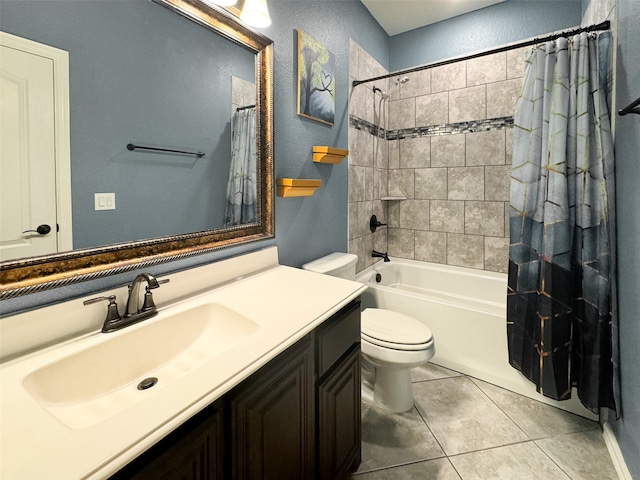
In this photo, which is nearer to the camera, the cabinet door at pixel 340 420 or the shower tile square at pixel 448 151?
the cabinet door at pixel 340 420

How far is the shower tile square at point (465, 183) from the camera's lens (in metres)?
2.67

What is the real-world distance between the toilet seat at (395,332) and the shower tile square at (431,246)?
3.93 feet

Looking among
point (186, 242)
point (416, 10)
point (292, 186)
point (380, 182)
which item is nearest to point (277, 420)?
point (186, 242)

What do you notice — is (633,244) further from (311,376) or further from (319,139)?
(319,139)

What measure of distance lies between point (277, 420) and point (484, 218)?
7.97 feet

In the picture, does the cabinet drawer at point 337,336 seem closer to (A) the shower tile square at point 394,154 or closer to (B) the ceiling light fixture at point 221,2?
(B) the ceiling light fixture at point 221,2

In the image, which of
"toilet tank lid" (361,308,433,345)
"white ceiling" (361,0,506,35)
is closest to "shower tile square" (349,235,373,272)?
"toilet tank lid" (361,308,433,345)

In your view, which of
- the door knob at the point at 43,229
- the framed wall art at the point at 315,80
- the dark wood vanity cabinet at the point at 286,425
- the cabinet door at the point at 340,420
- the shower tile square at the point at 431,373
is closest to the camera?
the dark wood vanity cabinet at the point at 286,425

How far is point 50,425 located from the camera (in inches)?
22.3

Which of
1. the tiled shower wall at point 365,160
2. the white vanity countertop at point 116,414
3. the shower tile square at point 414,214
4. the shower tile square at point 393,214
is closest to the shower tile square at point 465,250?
the shower tile square at point 414,214

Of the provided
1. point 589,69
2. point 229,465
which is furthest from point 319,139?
point 229,465

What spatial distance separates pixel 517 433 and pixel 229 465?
5.24 feet

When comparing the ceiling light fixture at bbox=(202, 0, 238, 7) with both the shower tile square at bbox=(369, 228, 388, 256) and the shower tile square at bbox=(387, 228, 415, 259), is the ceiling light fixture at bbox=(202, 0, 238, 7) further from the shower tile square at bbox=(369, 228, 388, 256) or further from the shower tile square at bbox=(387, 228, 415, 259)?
the shower tile square at bbox=(387, 228, 415, 259)

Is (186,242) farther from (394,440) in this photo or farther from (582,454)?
(582,454)
